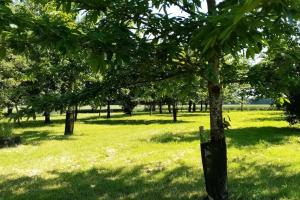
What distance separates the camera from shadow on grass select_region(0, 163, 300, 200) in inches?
376

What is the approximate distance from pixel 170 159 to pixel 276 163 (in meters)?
3.60

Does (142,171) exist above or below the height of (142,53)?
below

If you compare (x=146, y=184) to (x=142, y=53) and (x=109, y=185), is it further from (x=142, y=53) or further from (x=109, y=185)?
(x=142, y=53)

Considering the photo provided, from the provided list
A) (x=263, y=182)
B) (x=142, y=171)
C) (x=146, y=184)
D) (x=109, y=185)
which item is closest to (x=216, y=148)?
(x=263, y=182)

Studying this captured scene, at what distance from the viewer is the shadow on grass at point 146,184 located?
31.4ft

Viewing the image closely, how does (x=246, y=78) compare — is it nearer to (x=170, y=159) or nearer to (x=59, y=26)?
(x=59, y=26)

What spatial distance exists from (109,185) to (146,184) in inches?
36.7

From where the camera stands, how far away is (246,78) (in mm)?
7703

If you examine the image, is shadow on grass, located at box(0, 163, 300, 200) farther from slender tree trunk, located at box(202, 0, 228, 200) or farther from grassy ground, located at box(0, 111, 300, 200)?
slender tree trunk, located at box(202, 0, 228, 200)

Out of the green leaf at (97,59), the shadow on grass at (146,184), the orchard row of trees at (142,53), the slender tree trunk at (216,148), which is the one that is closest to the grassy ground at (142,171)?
the shadow on grass at (146,184)

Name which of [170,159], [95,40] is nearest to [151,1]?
[95,40]

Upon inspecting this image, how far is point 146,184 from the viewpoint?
427 inches

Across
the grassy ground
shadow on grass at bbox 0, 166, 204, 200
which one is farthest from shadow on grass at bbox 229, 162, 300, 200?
shadow on grass at bbox 0, 166, 204, 200

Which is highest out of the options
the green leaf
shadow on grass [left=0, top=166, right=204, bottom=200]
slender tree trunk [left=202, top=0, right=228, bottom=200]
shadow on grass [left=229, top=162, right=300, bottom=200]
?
the green leaf
